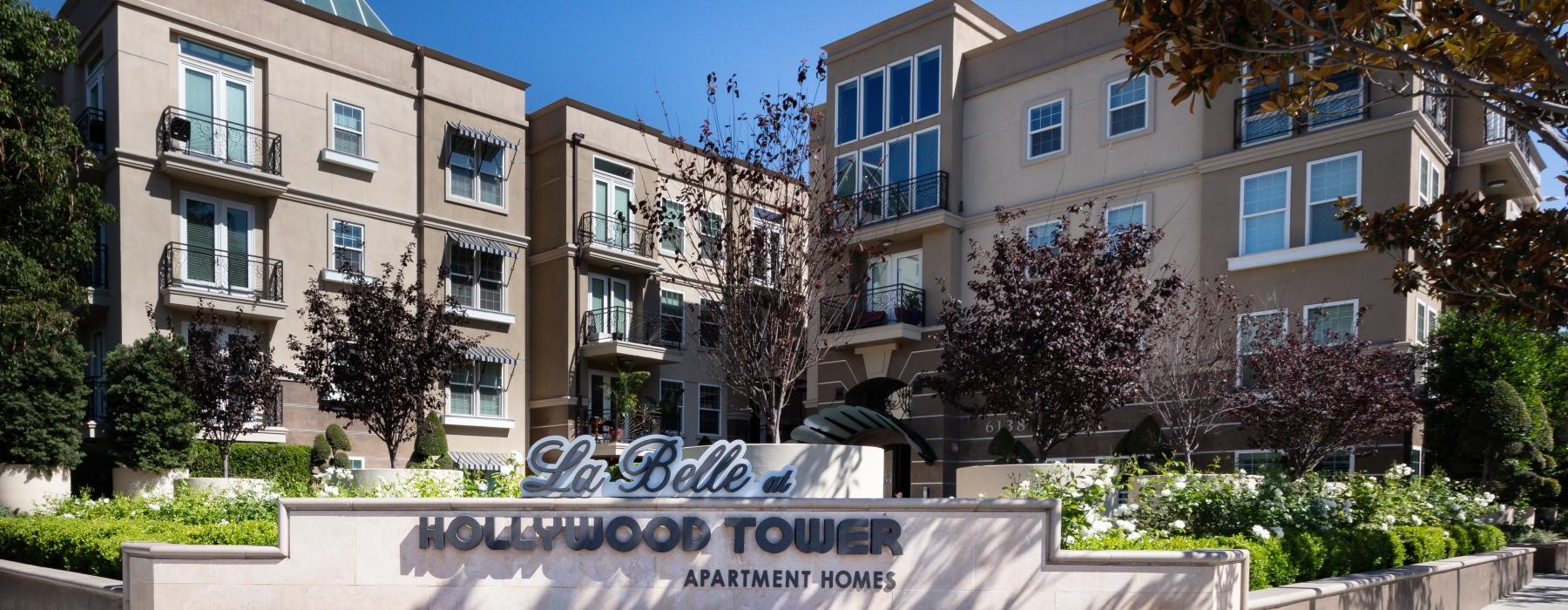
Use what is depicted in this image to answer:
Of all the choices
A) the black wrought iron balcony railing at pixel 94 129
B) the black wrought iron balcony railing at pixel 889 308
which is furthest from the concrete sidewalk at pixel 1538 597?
the black wrought iron balcony railing at pixel 94 129

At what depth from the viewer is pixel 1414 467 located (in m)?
21.3

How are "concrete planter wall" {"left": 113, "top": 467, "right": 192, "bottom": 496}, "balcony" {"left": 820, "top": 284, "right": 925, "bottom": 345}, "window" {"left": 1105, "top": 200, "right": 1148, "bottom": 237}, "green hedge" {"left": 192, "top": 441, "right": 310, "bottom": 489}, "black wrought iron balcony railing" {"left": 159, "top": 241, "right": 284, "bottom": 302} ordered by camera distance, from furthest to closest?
"balcony" {"left": 820, "top": 284, "right": 925, "bottom": 345}, "window" {"left": 1105, "top": 200, "right": 1148, "bottom": 237}, "black wrought iron balcony railing" {"left": 159, "top": 241, "right": 284, "bottom": 302}, "green hedge" {"left": 192, "top": 441, "right": 310, "bottom": 489}, "concrete planter wall" {"left": 113, "top": 467, "right": 192, "bottom": 496}

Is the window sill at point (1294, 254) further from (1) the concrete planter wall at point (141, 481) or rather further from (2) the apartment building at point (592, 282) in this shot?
(1) the concrete planter wall at point (141, 481)

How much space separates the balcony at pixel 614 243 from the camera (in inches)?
1235

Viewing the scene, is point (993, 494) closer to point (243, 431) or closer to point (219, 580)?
point (219, 580)

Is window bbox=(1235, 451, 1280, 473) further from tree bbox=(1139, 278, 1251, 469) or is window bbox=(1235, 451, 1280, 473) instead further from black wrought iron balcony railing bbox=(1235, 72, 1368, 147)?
black wrought iron balcony railing bbox=(1235, 72, 1368, 147)

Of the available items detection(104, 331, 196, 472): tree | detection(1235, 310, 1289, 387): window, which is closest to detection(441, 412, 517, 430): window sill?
detection(104, 331, 196, 472): tree

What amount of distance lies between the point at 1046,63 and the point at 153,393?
67.5 feet

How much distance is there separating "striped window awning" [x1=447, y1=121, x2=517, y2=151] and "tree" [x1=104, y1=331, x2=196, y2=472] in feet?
32.4

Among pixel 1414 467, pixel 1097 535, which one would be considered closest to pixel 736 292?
pixel 1097 535

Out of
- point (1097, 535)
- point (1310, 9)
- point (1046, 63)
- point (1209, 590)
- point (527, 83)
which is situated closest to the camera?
point (1310, 9)

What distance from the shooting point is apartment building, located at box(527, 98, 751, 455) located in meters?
31.2

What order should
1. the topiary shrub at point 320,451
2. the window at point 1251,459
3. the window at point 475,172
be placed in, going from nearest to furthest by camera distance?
the window at point 1251,459 → the topiary shrub at point 320,451 → the window at point 475,172

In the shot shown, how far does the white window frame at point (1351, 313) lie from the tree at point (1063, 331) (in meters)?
7.37
